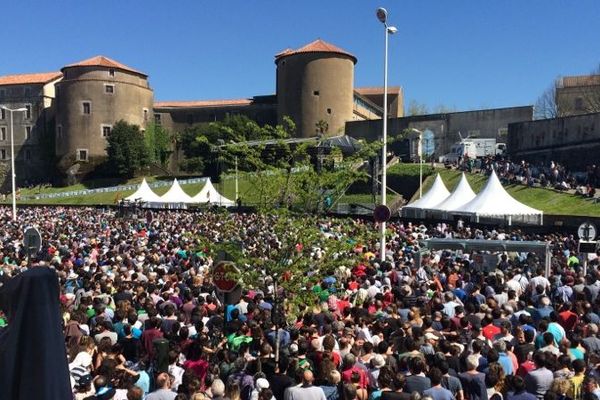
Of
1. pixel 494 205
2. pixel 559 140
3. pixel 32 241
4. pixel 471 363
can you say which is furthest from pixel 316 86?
pixel 471 363

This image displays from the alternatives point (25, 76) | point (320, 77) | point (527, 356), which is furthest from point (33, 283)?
point (25, 76)

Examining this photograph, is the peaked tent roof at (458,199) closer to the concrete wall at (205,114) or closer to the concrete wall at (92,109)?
the concrete wall at (205,114)

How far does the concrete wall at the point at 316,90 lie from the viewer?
72375mm

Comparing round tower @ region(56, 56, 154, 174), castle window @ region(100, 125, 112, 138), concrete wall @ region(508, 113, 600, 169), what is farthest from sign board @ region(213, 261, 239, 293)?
castle window @ region(100, 125, 112, 138)

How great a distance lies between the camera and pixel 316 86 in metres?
72.3

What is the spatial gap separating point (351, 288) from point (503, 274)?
13.7ft

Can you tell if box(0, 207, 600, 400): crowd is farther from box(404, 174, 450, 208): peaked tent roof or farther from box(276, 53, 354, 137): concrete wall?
box(276, 53, 354, 137): concrete wall

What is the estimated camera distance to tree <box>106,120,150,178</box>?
236 ft

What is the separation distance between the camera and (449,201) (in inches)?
1099

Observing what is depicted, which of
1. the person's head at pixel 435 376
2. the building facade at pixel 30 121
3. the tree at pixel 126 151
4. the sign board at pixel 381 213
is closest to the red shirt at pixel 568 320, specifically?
the person's head at pixel 435 376

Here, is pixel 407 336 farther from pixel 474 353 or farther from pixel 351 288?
pixel 351 288

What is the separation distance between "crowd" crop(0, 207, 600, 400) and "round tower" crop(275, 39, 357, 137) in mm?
59040

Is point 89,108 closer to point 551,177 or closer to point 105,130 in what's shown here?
point 105,130

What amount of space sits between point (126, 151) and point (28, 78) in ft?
79.7
